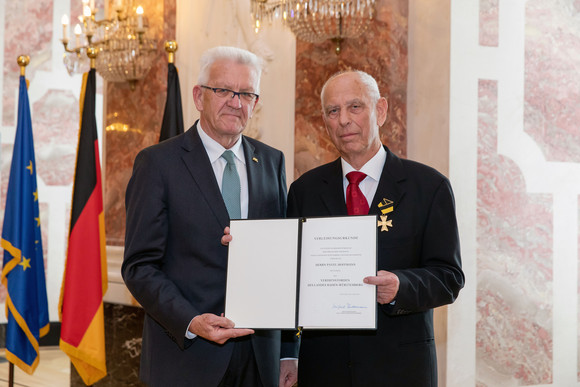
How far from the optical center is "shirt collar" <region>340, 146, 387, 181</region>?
2.87 meters

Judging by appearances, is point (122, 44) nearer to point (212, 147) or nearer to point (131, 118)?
point (131, 118)

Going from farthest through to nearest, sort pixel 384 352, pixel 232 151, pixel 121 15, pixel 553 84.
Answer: pixel 121 15 → pixel 553 84 → pixel 232 151 → pixel 384 352

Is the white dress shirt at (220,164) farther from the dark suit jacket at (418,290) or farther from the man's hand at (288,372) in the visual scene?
the man's hand at (288,372)

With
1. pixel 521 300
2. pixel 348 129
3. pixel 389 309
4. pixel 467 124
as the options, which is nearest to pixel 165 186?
pixel 348 129

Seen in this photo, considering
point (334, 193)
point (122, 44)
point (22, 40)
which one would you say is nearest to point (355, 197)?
point (334, 193)

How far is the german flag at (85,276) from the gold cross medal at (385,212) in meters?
3.37

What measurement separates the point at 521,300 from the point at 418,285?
84.2 inches

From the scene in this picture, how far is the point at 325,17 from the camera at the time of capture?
443cm

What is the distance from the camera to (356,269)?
2.51 meters

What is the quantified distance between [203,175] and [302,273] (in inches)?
23.1

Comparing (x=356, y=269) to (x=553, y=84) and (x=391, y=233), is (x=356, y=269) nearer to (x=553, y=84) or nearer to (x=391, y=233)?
(x=391, y=233)

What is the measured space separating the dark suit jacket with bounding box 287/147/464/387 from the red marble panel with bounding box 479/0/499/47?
1836mm

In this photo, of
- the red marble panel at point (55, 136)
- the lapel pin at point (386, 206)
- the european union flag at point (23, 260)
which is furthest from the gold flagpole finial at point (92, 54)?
the red marble panel at point (55, 136)

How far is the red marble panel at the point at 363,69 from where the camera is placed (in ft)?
14.6
